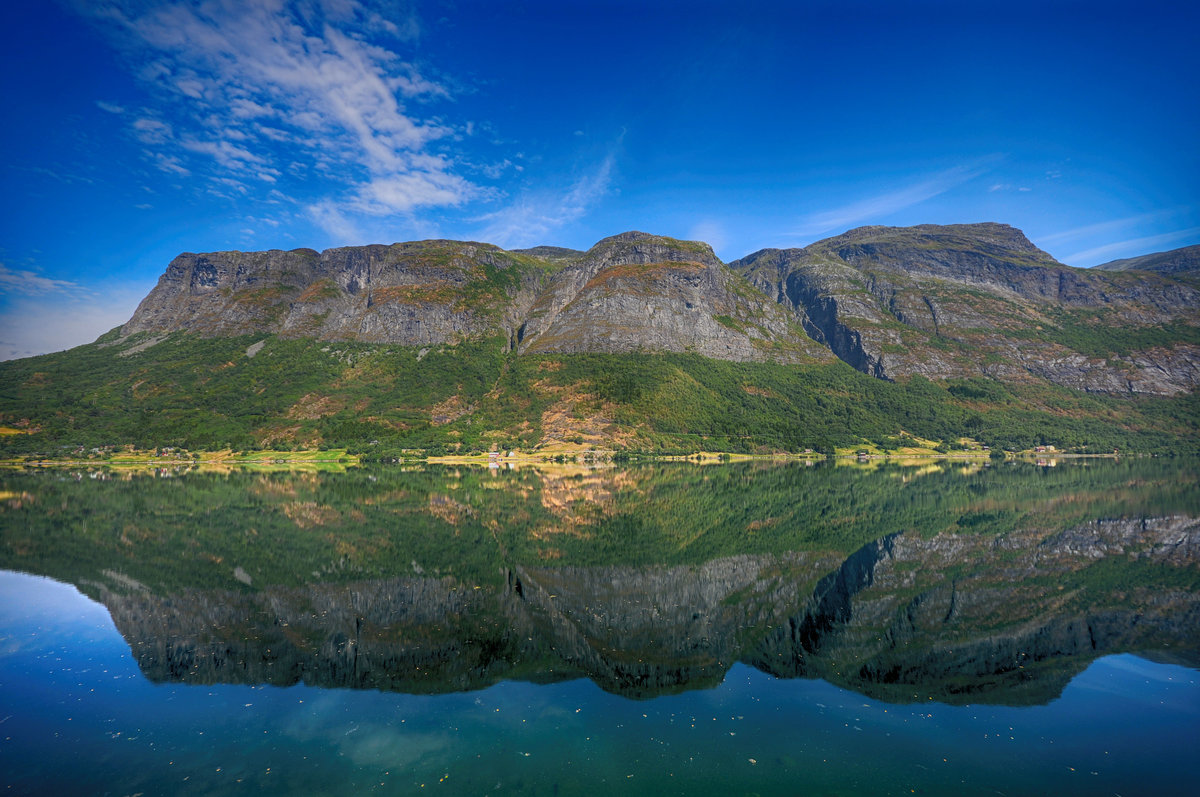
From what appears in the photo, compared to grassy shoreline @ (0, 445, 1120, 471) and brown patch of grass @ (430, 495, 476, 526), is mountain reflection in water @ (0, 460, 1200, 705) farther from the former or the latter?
grassy shoreline @ (0, 445, 1120, 471)

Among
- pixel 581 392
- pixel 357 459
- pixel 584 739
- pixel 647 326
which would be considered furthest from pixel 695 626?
pixel 647 326

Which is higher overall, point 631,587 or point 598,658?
point 598,658

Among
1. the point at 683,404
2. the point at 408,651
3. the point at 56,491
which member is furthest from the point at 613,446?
the point at 408,651

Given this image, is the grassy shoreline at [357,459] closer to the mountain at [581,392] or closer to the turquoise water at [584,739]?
the mountain at [581,392]

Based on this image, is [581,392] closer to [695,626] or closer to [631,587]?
[631,587]

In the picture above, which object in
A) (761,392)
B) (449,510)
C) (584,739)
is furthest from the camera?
(761,392)

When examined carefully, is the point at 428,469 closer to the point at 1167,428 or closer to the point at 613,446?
the point at 613,446
